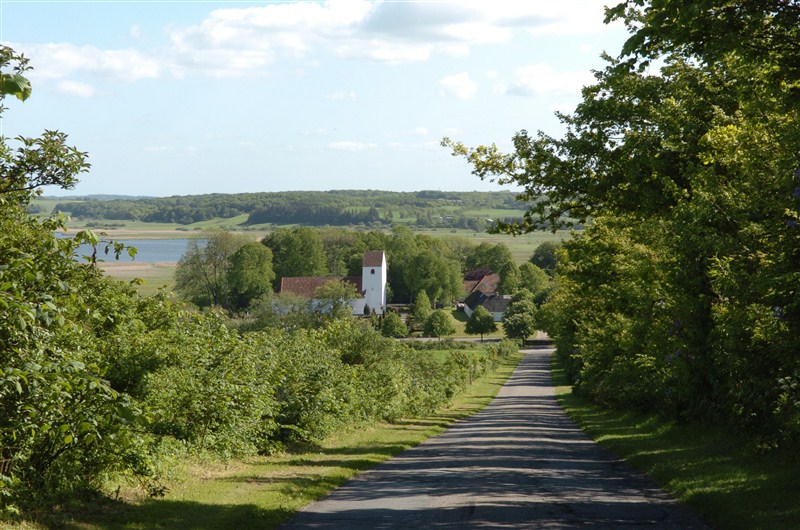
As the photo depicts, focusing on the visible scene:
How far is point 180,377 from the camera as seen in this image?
15273 millimetres

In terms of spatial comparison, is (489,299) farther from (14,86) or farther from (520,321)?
(14,86)

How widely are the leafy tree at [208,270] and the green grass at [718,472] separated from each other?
306ft

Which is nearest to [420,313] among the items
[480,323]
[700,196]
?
[480,323]

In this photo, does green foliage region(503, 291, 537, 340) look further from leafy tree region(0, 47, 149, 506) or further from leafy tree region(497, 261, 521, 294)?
leafy tree region(0, 47, 149, 506)

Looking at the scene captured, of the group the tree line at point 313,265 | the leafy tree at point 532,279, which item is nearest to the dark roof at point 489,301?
the tree line at point 313,265

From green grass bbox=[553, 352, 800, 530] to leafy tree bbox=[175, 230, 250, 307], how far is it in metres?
93.4

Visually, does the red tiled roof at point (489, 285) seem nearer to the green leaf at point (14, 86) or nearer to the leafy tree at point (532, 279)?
the leafy tree at point (532, 279)

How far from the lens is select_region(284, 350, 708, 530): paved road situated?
11.8 metres

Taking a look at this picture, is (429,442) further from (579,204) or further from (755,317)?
(755,317)

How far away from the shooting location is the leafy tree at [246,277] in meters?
117

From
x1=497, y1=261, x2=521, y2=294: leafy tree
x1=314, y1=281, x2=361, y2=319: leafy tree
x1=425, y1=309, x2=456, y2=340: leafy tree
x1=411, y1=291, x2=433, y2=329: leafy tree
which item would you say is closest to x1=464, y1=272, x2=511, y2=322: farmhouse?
x1=497, y1=261, x2=521, y2=294: leafy tree

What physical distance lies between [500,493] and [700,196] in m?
6.31

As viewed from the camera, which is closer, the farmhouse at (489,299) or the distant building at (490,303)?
the distant building at (490,303)

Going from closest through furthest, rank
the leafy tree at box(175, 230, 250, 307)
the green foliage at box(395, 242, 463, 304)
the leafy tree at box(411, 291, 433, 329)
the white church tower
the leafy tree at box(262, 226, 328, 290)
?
the leafy tree at box(175, 230, 250, 307), the leafy tree at box(411, 291, 433, 329), the white church tower, the leafy tree at box(262, 226, 328, 290), the green foliage at box(395, 242, 463, 304)
